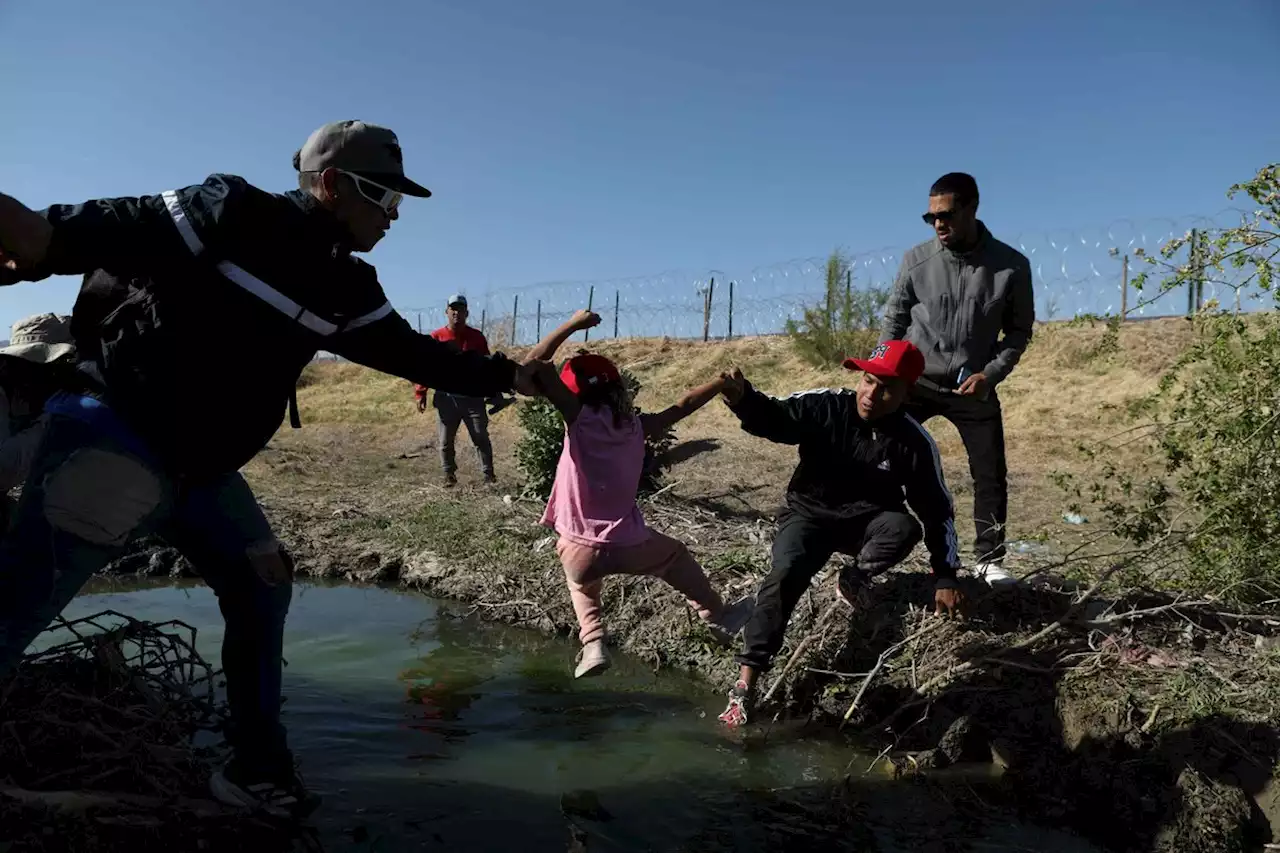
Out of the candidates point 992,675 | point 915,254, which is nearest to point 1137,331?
point 915,254

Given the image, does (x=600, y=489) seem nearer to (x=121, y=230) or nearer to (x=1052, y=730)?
(x=1052, y=730)

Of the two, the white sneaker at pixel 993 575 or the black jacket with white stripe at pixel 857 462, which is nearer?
the black jacket with white stripe at pixel 857 462

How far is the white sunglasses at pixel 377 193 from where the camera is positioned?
10.3 ft

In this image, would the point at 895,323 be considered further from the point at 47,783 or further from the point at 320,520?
the point at 320,520

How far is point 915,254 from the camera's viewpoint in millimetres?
5828

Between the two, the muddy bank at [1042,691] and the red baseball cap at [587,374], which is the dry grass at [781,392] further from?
the red baseball cap at [587,374]

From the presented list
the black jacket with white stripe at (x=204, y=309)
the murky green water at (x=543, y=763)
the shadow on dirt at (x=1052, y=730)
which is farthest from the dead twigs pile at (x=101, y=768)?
the shadow on dirt at (x=1052, y=730)

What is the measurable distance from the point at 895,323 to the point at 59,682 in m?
4.45

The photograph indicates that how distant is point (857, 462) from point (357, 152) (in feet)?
9.02

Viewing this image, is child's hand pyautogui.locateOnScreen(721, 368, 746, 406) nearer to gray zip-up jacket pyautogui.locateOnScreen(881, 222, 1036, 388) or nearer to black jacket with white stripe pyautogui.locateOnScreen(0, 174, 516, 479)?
gray zip-up jacket pyautogui.locateOnScreen(881, 222, 1036, 388)

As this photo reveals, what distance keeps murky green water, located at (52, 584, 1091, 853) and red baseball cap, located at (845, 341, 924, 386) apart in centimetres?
175

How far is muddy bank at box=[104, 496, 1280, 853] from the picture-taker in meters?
3.95

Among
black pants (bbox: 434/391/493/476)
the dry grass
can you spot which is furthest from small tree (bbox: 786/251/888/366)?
Answer: black pants (bbox: 434/391/493/476)

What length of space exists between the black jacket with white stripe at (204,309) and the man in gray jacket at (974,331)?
11.5ft
